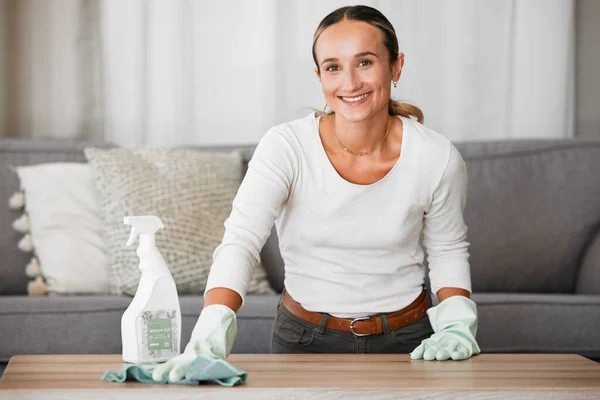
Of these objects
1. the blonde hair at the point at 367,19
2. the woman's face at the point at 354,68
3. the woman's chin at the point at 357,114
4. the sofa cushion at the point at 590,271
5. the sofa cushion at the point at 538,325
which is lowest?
the sofa cushion at the point at 538,325

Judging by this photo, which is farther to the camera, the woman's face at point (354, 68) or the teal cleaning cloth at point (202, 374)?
the woman's face at point (354, 68)

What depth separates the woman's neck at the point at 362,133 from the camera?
161 cm

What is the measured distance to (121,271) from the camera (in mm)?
2270

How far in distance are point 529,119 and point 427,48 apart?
0.44m

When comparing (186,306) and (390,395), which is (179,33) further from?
(390,395)

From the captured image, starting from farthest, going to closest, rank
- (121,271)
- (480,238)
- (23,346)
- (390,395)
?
(480,238) → (121,271) → (23,346) → (390,395)

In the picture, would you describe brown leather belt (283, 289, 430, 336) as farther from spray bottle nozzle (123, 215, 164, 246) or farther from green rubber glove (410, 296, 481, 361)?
spray bottle nozzle (123, 215, 164, 246)

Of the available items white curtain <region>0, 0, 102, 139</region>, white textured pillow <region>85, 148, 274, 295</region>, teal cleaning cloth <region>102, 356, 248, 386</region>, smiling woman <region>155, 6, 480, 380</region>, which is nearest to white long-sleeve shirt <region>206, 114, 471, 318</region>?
smiling woman <region>155, 6, 480, 380</region>

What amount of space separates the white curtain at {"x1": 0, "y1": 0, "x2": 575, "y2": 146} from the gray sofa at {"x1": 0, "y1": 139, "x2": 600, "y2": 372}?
352mm

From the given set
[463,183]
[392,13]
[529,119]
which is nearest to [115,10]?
[392,13]

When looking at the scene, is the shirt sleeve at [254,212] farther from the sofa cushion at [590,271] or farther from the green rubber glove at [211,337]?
the sofa cushion at [590,271]

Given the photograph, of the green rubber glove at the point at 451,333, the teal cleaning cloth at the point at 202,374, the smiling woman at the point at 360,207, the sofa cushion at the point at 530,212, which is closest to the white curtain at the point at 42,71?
the sofa cushion at the point at 530,212

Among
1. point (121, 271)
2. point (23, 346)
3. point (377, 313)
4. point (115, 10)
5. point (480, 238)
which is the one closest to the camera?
point (377, 313)

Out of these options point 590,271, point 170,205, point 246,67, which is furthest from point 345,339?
point 246,67
